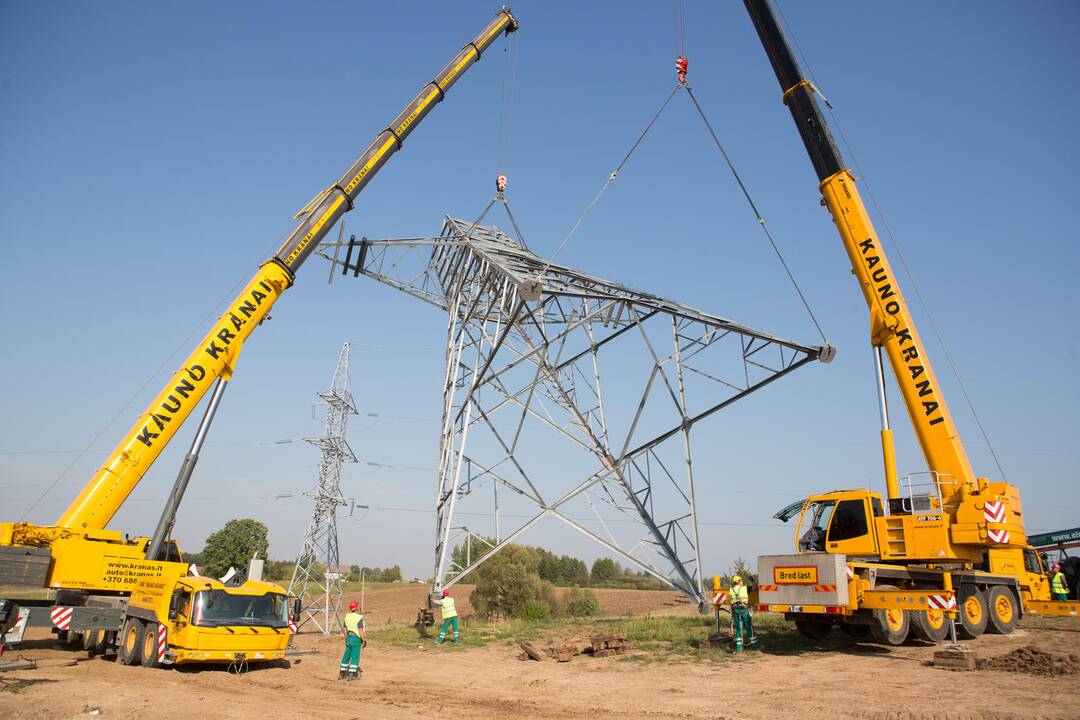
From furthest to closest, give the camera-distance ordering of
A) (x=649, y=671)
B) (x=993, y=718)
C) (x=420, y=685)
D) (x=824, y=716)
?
(x=649, y=671)
(x=420, y=685)
(x=824, y=716)
(x=993, y=718)

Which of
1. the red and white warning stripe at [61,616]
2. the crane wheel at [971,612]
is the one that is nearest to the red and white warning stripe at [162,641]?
the red and white warning stripe at [61,616]

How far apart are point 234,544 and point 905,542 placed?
4828 cm

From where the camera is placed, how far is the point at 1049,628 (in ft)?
59.4

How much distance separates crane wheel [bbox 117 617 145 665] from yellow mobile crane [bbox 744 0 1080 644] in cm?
1311

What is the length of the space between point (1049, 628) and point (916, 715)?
1304 centimetres

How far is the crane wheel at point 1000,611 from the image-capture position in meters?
16.0

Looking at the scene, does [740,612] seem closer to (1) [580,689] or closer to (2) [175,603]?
(1) [580,689]

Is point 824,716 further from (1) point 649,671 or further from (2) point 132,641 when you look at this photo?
(2) point 132,641

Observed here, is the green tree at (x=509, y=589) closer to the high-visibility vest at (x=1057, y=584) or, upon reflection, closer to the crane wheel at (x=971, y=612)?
the crane wheel at (x=971, y=612)

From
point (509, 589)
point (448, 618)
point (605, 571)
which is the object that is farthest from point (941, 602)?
point (605, 571)

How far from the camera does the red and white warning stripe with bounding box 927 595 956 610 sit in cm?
1374

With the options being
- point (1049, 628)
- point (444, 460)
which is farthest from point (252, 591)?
point (1049, 628)

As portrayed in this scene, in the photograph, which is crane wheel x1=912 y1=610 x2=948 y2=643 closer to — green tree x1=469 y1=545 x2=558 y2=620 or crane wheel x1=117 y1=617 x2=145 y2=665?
crane wheel x1=117 y1=617 x2=145 y2=665

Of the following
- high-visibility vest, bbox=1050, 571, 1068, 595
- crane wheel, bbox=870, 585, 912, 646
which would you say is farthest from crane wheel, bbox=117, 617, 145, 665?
high-visibility vest, bbox=1050, 571, 1068, 595
